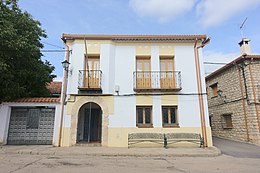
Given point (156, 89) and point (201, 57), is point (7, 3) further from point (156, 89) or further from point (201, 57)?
point (201, 57)

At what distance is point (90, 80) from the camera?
9.96m

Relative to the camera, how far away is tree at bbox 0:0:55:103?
836 centimetres

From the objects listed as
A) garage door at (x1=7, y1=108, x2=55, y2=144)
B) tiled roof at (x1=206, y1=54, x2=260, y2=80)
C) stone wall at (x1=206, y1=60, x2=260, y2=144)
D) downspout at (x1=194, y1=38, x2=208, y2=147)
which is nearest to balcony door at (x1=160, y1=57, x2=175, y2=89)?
downspout at (x1=194, y1=38, x2=208, y2=147)

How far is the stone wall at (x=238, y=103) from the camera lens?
10.6 m

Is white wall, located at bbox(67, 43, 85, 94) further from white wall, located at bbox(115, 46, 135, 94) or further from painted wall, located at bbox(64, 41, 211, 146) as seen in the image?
white wall, located at bbox(115, 46, 135, 94)

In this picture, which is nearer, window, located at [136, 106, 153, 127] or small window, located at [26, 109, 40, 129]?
window, located at [136, 106, 153, 127]

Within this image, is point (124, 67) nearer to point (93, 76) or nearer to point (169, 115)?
point (93, 76)

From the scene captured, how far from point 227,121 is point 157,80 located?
728 cm

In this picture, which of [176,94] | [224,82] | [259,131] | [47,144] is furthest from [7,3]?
[259,131]

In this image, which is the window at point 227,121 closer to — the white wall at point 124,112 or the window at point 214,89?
the window at point 214,89

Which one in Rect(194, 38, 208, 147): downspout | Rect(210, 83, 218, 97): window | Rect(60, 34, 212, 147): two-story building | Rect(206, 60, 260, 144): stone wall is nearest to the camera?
Rect(194, 38, 208, 147): downspout

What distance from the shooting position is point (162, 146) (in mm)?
9156

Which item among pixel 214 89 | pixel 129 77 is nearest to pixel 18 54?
pixel 129 77

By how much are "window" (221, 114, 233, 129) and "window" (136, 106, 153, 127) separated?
6.99m
